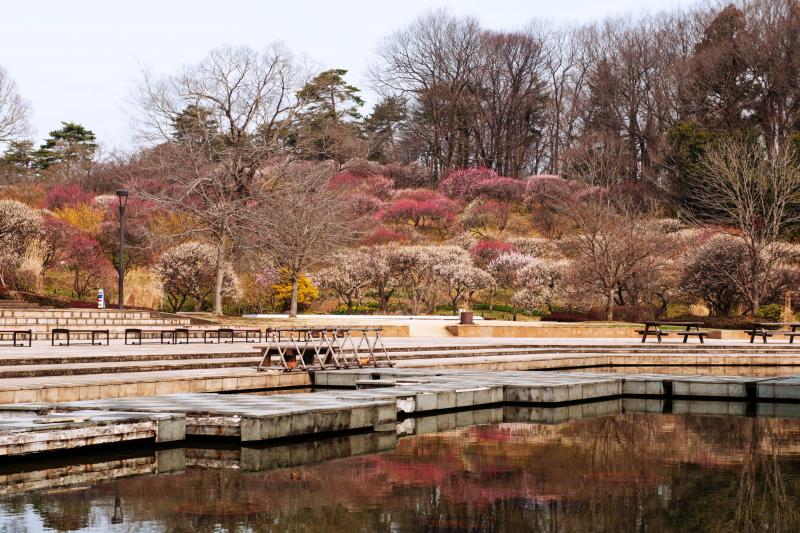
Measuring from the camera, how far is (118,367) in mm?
15734

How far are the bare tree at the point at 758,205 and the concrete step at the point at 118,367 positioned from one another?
2328cm

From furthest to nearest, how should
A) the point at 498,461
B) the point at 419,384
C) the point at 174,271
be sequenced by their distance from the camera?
the point at 174,271, the point at 419,384, the point at 498,461

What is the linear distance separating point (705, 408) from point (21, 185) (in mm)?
49586

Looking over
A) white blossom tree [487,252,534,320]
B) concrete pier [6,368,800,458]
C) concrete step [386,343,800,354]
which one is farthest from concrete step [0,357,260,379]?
white blossom tree [487,252,534,320]

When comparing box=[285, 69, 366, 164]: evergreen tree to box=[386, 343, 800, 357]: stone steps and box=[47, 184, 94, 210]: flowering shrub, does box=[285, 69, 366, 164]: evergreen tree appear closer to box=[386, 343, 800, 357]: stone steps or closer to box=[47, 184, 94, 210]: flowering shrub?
box=[47, 184, 94, 210]: flowering shrub

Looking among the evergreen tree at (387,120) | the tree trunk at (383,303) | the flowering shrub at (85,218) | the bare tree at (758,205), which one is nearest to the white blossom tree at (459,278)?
the tree trunk at (383,303)

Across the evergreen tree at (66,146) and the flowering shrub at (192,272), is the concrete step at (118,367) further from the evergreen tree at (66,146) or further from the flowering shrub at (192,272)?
the evergreen tree at (66,146)

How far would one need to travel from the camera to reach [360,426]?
11.6 m

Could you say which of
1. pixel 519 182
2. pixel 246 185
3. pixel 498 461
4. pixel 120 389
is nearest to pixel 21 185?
pixel 246 185

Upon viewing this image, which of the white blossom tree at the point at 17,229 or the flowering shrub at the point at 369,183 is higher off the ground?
the flowering shrub at the point at 369,183

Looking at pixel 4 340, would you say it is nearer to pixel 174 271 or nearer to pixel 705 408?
pixel 174 271

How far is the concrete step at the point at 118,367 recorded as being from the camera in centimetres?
1490

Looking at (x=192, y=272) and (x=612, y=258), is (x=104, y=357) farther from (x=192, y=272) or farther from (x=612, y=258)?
(x=612, y=258)

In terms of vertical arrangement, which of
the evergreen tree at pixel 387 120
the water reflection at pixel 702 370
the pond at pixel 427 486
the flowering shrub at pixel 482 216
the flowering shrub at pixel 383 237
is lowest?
the pond at pixel 427 486
